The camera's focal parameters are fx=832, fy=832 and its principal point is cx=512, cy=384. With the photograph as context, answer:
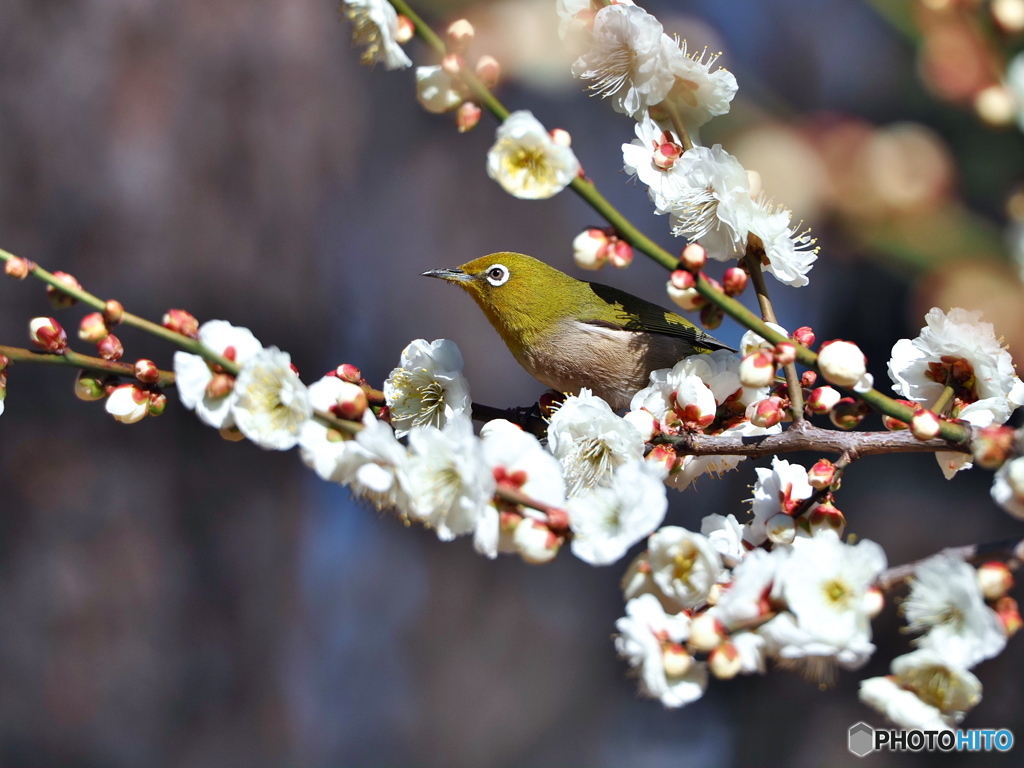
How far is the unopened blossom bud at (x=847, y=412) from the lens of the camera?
0.60 meters

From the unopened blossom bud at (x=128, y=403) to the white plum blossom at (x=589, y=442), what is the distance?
33 centimetres

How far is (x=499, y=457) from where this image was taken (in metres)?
0.53

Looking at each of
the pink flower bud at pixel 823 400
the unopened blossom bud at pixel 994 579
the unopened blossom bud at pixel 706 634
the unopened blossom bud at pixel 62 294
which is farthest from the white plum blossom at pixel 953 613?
the unopened blossom bud at pixel 62 294

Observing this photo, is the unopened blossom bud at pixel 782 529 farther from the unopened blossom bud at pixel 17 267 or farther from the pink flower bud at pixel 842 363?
the unopened blossom bud at pixel 17 267

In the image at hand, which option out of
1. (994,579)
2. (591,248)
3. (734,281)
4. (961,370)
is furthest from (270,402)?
(961,370)

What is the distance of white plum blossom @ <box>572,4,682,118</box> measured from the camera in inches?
26.1

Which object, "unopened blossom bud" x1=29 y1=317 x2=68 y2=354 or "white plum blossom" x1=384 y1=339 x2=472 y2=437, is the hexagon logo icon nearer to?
"white plum blossom" x1=384 y1=339 x2=472 y2=437

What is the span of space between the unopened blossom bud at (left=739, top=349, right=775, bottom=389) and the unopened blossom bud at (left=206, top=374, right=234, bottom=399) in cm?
35

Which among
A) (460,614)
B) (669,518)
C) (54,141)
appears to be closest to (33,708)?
(460,614)

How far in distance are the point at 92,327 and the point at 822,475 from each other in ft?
1.85

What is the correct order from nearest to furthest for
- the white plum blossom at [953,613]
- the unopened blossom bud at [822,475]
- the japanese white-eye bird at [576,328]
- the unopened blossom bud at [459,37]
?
the white plum blossom at [953,613] < the unopened blossom bud at [459,37] < the unopened blossom bud at [822,475] < the japanese white-eye bird at [576,328]

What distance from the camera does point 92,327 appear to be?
0.61 metres

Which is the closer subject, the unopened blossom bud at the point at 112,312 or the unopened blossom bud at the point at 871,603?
the unopened blossom bud at the point at 871,603

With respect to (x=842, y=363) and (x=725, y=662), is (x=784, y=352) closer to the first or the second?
(x=842, y=363)
